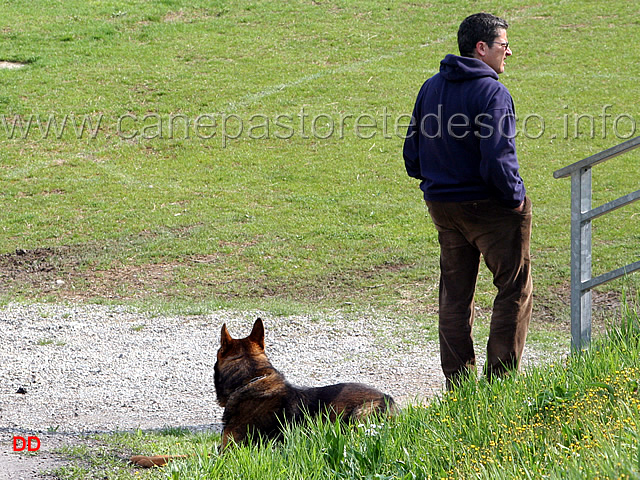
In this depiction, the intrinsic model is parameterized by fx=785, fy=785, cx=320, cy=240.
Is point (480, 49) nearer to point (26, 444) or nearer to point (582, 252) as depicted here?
point (582, 252)

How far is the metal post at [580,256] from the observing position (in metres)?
5.07

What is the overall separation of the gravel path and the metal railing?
1.21m

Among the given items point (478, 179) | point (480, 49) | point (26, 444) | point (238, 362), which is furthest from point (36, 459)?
point (480, 49)

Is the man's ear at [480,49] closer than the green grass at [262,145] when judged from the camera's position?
Yes

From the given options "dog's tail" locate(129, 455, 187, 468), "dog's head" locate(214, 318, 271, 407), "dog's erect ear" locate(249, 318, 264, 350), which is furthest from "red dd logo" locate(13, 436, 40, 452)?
"dog's erect ear" locate(249, 318, 264, 350)

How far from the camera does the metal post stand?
5.07 m

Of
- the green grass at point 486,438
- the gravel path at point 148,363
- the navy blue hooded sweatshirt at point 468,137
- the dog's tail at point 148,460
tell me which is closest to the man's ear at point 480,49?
the navy blue hooded sweatshirt at point 468,137

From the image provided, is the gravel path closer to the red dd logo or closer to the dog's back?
the red dd logo

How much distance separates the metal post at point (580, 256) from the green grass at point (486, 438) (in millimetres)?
458

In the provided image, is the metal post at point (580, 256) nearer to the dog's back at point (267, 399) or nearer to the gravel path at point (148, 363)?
the gravel path at point (148, 363)

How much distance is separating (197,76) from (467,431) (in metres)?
18.7

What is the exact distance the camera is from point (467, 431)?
4043 mm

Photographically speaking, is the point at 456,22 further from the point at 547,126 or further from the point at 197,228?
the point at 197,228

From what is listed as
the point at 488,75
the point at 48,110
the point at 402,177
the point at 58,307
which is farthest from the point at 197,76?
the point at 488,75
